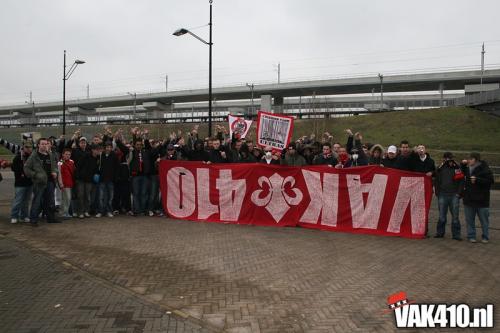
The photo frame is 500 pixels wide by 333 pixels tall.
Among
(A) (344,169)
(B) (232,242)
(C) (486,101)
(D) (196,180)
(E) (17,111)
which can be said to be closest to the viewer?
(B) (232,242)

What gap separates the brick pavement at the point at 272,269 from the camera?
4.58m

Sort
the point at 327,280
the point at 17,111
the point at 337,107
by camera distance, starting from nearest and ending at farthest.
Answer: the point at 327,280 → the point at 337,107 → the point at 17,111

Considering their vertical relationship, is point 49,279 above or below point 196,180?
below

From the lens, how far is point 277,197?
985 centimetres

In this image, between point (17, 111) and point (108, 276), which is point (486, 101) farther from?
point (17, 111)

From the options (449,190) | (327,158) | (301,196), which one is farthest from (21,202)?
(449,190)

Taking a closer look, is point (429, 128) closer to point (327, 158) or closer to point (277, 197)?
point (327, 158)

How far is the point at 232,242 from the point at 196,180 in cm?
299

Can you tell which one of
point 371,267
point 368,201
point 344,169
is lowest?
point 371,267

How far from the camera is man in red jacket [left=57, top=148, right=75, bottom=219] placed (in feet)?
32.6

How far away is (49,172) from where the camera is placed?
9.59 metres

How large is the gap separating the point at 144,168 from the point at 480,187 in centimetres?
788

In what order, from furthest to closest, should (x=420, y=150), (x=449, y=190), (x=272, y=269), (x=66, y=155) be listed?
1. (x=66, y=155)
2. (x=420, y=150)
3. (x=449, y=190)
4. (x=272, y=269)

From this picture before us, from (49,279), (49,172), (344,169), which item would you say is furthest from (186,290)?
(49,172)
